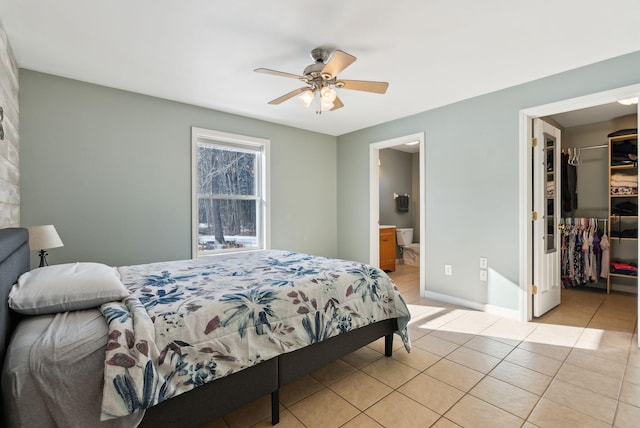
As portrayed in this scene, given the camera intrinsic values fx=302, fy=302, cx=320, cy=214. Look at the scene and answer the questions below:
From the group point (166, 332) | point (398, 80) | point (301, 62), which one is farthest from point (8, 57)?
point (398, 80)

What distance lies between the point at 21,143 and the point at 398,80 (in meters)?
3.53

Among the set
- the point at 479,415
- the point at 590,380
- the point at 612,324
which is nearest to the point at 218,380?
the point at 479,415

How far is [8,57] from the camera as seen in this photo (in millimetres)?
2293

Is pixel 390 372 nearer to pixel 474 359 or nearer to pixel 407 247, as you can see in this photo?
pixel 474 359

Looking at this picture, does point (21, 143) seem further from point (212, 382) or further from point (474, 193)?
point (474, 193)

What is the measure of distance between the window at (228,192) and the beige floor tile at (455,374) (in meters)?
2.74

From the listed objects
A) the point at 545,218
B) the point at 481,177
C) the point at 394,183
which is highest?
the point at 394,183

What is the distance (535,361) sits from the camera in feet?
7.63

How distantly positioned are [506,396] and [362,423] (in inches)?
38.1

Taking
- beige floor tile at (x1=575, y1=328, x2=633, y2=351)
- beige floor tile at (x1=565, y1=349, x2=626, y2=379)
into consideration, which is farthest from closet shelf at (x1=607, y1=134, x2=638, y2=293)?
beige floor tile at (x1=565, y1=349, x2=626, y2=379)

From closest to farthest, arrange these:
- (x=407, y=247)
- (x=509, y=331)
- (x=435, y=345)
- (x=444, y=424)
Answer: (x=444, y=424), (x=435, y=345), (x=509, y=331), (x=407, y=247)

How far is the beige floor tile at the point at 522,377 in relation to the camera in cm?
199

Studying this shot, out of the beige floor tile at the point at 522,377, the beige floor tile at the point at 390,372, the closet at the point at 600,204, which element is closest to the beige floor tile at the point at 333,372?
the beige floor tile at the point at 390,372

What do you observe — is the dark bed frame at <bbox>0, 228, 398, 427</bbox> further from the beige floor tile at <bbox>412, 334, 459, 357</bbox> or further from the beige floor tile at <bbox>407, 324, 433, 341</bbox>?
the beige floor tile at <bbox>407, 324, 433, 341</bbox>
